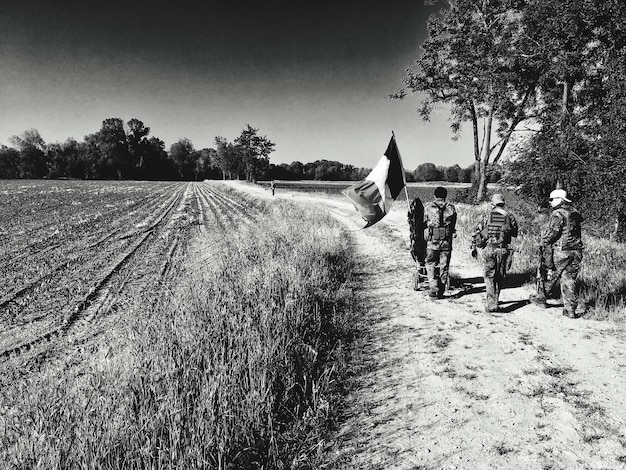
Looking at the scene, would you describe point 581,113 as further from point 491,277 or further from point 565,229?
point 491,277

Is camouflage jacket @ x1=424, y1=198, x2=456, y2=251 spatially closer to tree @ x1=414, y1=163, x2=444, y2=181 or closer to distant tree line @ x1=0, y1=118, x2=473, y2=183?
distant tree line @ x1=0, y1=118, x2=473, y2=183

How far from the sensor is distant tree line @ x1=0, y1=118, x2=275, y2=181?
85.9 m

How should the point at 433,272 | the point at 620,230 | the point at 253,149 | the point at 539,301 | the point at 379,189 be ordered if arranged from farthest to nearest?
1. the point at 253,149
2. the point at 620,230
3. the point at 433,272
4. the point at 379,189
5. the point at 539,301

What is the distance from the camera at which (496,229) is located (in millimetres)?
→ 6215

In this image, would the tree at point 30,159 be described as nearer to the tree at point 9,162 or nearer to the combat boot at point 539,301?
the tree at point 9,162

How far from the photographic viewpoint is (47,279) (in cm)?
881

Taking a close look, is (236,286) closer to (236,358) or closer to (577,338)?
(236,358)

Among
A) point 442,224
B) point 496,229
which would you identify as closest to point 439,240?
point 442,224

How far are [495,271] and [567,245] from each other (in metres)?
1.22

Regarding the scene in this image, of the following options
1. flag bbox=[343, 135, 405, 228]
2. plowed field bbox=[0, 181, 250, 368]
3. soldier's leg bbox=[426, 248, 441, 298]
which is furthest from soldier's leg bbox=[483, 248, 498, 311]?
plowed field bbox=[0, 181, 250, 368]

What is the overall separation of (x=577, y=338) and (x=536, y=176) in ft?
37.4

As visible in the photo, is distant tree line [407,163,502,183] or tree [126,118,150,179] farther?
tree [126,118,150,179]

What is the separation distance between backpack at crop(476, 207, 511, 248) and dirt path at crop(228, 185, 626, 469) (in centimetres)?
129

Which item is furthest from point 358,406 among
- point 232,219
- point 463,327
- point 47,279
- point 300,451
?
point 232,219
